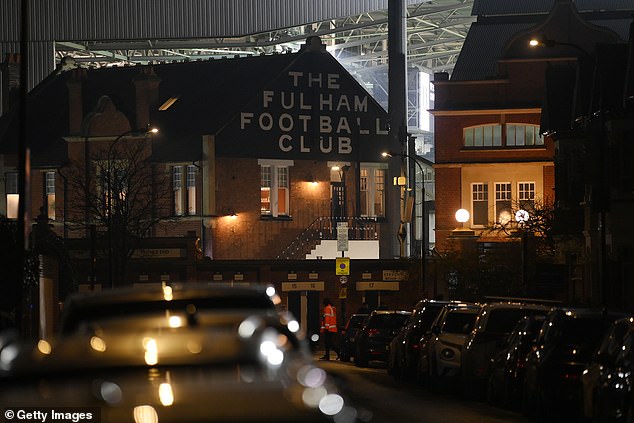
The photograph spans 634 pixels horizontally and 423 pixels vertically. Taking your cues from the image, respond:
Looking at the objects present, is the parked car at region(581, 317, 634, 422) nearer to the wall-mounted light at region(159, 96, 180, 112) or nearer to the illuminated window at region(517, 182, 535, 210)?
the illuminated window at region(517, 182, 535, 210)

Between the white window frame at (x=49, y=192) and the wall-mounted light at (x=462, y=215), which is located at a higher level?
the white window frame at (x=49, y=192)

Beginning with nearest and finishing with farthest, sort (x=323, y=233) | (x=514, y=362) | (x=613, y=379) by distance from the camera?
(x=613, y=379) → (x=514, y=362) → (x=323, y=233)

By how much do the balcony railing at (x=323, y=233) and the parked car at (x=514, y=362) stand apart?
56731 millimetres

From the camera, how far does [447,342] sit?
29.6 m

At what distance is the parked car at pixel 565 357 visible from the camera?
2112 cm

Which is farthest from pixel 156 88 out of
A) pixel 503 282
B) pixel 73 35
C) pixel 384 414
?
pixel 384 414

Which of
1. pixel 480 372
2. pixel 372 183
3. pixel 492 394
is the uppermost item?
pixel 372 183

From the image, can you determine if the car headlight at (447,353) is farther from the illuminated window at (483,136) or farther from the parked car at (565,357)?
the illuminated window at (483,136)

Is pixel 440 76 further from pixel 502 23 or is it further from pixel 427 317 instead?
pixel 427 317

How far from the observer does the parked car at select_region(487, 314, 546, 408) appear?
941 inches

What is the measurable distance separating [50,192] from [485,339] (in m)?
62.4

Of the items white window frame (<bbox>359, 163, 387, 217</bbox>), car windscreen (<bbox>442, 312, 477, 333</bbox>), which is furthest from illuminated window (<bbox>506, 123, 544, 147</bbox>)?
car windscreen (<bbox>442, 312, 477, 333</bbox>)

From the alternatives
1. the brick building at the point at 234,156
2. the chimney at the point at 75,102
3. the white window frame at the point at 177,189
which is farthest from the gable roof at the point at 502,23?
the chimney at the point at 75,102

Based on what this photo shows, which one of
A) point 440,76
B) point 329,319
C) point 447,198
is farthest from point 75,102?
point 329,319
